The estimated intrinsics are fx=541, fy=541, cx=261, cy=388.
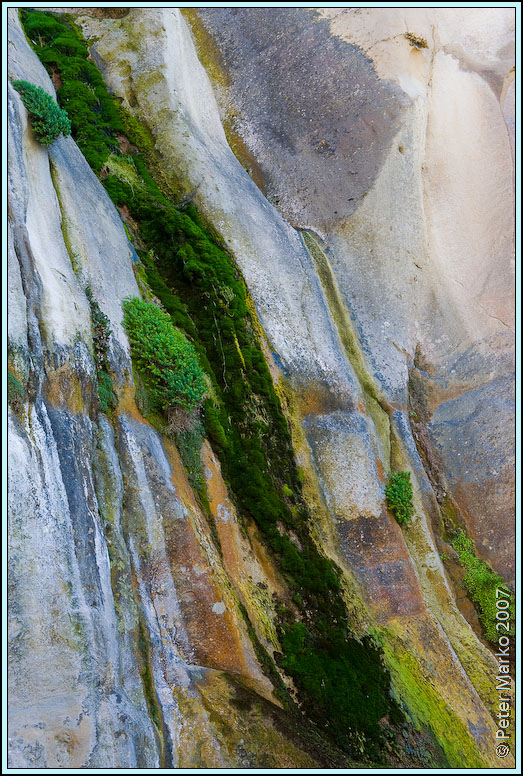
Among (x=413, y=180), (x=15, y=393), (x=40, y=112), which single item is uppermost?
(x=413, y=180)

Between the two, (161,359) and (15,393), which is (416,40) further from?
(15,393)

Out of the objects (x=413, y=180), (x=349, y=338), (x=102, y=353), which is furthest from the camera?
(x=413, y=180)

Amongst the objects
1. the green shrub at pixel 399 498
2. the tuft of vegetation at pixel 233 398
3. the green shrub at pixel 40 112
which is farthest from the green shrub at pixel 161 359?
the green shrub at pixel 399 498

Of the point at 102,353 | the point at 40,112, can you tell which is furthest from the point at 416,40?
the point at 102,353

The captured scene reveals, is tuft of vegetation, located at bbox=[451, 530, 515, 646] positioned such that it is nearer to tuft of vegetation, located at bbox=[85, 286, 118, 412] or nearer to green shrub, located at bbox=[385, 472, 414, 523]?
green shrub, located at bbox=[385, 472, 414, 523]

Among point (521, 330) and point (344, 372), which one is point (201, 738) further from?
point (521, 330)

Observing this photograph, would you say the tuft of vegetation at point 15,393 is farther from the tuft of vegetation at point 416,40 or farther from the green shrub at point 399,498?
the tuft of vegetation at point 416,40

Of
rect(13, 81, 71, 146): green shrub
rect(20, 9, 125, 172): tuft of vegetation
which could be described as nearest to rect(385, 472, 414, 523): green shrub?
rect(13, 81, 71, 146): green shrub
